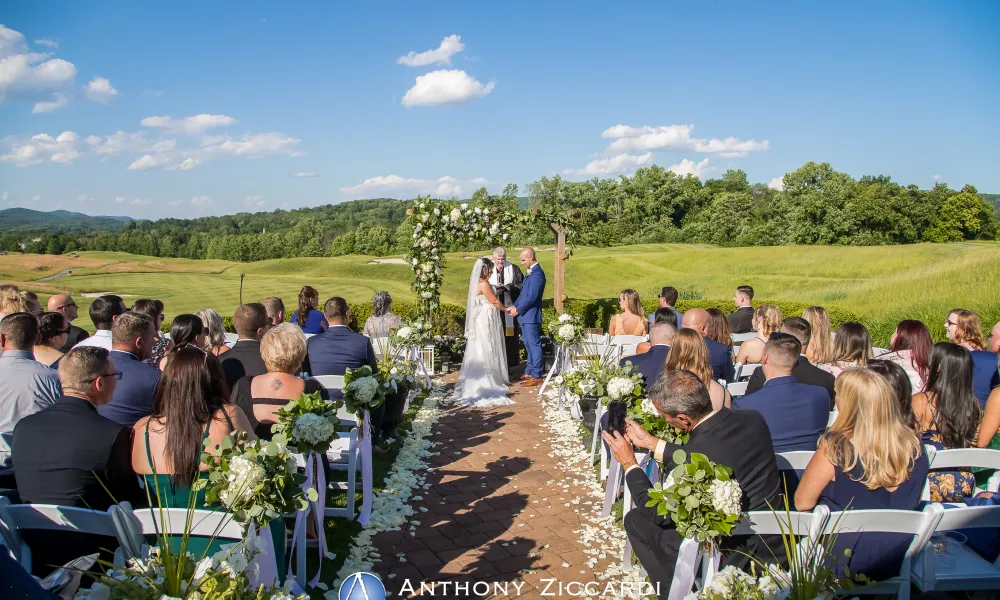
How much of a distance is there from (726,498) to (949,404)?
8.21 feet

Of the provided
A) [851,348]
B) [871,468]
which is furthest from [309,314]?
[871,468]

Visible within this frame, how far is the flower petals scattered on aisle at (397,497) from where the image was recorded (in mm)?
4309

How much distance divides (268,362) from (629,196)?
5166 cm

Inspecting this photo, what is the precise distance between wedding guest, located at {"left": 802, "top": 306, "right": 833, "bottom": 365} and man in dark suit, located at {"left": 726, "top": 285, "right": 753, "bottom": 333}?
8.56ft

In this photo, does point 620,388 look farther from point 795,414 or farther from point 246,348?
point 246,348

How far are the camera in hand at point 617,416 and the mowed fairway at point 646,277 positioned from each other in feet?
27.2

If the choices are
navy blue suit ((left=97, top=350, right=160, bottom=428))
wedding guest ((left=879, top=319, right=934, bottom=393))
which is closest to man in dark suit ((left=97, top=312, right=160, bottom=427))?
navy blue suit ((left=97, top=350, right=160, bottom=428))

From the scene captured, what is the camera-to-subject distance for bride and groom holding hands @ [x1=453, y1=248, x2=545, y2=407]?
8.95 meters

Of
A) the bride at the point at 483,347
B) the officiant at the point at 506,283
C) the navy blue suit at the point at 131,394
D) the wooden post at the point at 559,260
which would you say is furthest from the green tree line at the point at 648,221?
the navy blue suit at the point at 131,394

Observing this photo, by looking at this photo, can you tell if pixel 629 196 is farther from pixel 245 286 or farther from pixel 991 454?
pixel 991 454

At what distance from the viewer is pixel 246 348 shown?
17.6 ft

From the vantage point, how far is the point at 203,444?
325 cm

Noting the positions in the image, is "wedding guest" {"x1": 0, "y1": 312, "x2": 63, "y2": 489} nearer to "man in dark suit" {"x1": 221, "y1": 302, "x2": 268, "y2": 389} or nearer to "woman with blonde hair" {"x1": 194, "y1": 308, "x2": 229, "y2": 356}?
"man in dark suit" {"x1": 221, "y1": 302, "x2": 268, "y2": 389}

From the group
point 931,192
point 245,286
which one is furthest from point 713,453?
point 931,192
